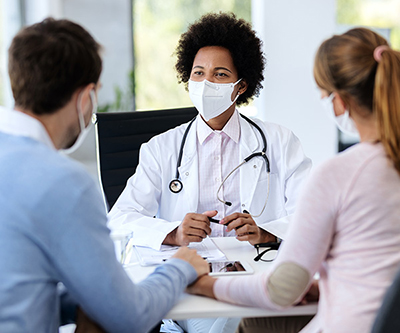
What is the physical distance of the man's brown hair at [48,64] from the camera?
974 mm

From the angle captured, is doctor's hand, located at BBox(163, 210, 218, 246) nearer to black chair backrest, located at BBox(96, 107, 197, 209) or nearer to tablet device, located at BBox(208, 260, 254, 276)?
tablet device, located at BBox(208, 260, 254, 276)

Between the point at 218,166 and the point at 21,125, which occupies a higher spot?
the point at 21,125

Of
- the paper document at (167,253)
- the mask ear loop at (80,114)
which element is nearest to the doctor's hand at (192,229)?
the paper document at (167,253)

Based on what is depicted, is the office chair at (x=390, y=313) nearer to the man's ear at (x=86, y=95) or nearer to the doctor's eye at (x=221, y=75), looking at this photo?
the man's ear at (x=86, y=95)

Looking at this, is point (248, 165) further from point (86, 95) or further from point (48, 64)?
point (48, 64)

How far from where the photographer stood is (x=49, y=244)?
35.6 inches

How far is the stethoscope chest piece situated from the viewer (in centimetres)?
178

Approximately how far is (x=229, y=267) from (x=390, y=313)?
0.50 meters

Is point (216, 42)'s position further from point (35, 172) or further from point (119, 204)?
point (35, 172)

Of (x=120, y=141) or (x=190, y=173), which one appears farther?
(x=120, y=141)

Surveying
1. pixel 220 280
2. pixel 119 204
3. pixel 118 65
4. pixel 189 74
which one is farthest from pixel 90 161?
pixel 220 280

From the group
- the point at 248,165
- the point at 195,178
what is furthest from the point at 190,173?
the point at 248,165

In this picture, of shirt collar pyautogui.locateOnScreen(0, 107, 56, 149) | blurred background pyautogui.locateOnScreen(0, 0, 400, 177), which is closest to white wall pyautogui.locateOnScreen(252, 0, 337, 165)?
blurred background pyautogui.locateOnScreen(0, 0, 400, 177)

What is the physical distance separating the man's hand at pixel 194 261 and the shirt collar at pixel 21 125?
0.44m
